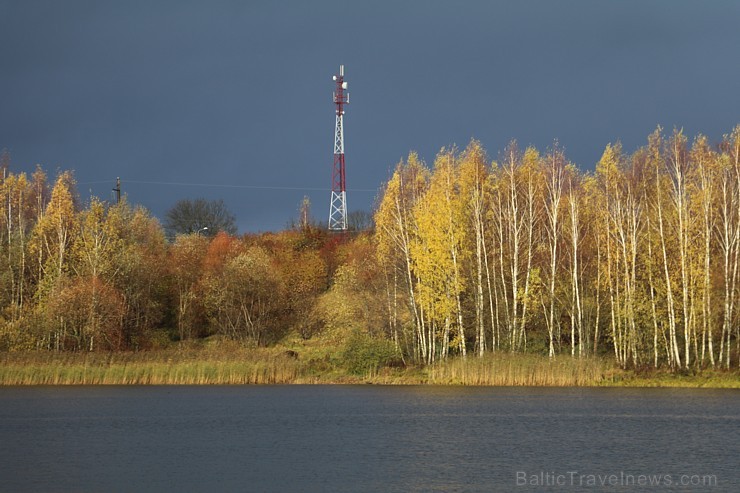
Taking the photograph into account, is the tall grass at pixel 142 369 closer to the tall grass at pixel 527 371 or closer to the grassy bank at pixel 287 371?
the grassy bank at pixel 287 371

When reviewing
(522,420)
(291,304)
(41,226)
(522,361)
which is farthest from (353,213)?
(522,420)

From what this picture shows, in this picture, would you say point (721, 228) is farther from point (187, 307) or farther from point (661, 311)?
point (187, 307)

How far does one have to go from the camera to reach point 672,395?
45.0 metres

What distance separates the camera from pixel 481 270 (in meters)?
57.6

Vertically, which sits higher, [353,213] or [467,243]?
[353,213]

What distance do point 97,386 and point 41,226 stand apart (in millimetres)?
19923

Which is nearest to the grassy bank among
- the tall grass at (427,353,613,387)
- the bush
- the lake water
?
the tall grass at (427,353,613,387)

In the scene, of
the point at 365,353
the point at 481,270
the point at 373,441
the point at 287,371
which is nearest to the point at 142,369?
the point at 287,371

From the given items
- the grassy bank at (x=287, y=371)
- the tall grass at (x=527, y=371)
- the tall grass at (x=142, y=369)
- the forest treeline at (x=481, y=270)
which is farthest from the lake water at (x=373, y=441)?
the forest treeline at (x=481, y=270)

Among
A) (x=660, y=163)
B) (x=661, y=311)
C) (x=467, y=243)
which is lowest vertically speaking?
(x=661, y=311)

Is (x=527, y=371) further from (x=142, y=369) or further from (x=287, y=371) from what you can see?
(x=142, y=369)

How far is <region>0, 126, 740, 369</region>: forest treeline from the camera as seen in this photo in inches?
2127

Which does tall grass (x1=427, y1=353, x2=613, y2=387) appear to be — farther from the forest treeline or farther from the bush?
the bush

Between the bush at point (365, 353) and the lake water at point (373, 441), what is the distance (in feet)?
32.2
